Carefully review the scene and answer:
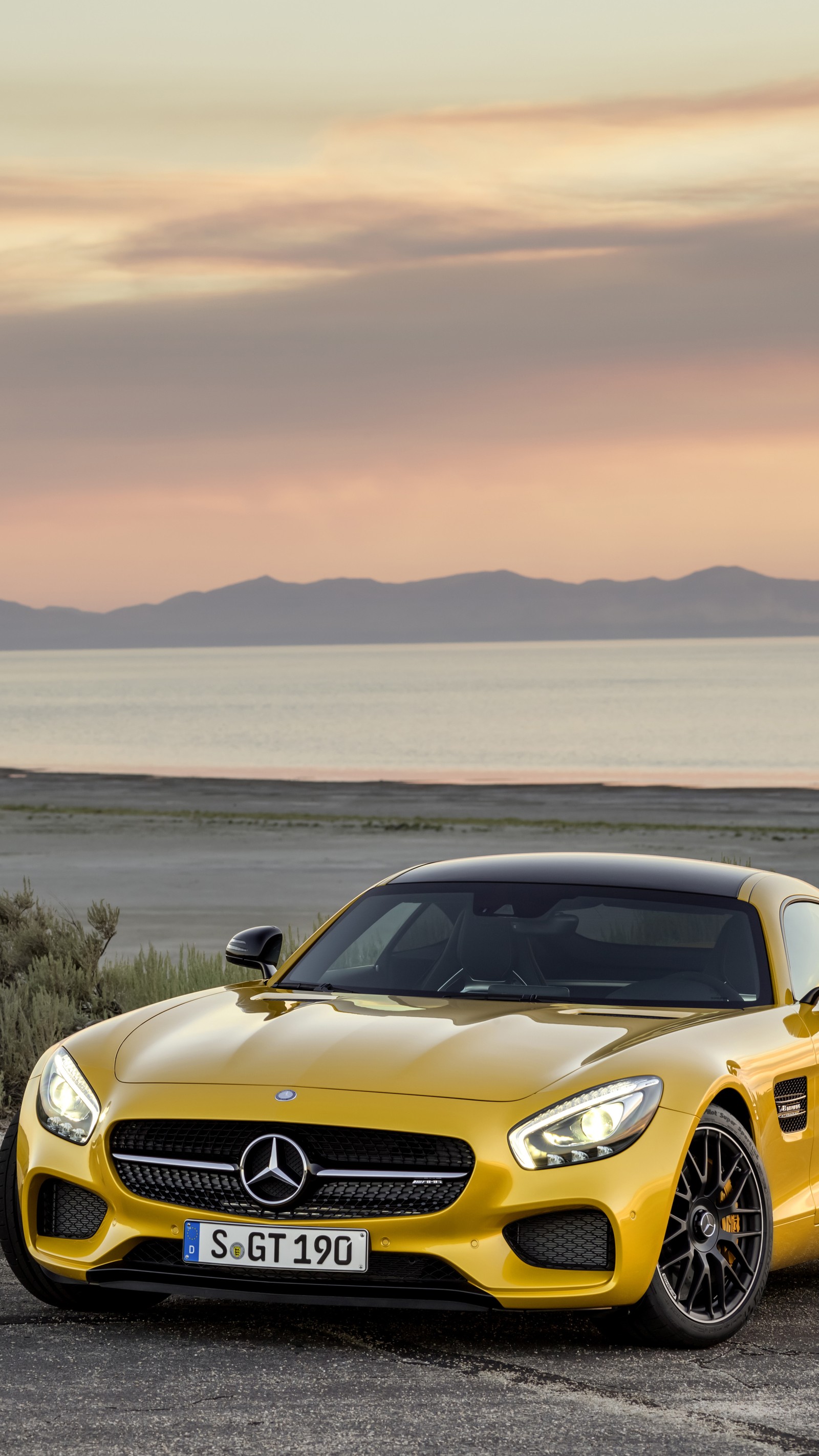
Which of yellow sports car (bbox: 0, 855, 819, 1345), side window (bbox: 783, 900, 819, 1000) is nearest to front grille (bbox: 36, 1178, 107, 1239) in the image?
yellow sports car (bbox: 0, 855, 819, 1345)

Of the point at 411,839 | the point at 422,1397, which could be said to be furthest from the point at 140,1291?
the point at 411,839

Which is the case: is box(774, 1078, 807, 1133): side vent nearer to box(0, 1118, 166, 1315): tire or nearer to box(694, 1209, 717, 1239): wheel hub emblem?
box(694, 1209, 717, 1239): wheel hub emblem

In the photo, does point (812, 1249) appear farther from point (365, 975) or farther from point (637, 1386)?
point (365, 975)

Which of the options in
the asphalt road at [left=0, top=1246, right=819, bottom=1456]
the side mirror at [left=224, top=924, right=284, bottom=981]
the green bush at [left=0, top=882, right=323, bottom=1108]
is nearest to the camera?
the asphalt road at [left=0, top=1246, right=819, bottom=1456]

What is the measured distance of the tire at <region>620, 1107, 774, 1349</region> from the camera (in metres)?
5.81

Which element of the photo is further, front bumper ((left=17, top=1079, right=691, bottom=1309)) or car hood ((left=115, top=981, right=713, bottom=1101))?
car hood ((left=115, top=981, right=713, bottom=1101))

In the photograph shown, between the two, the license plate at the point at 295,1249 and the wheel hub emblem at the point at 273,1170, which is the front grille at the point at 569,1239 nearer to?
the license plate at the point at 295,1249

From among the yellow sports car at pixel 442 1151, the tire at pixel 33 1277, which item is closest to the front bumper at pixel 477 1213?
the yellow sports car at pixel 442 1151

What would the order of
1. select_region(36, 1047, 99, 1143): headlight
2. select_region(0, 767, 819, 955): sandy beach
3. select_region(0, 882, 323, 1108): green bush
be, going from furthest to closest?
select_region(0, 767, 819, 955): sandy beach → select_region(0, 882, 323, 1108): green bush → select_region(36, 1047, 99, 1143): headlight

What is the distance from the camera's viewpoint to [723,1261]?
5.98 m

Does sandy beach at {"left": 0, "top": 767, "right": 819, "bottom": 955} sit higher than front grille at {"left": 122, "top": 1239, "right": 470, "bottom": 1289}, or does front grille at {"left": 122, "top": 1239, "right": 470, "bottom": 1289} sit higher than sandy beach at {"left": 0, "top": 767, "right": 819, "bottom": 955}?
front grille at {"left": 122, "top": 1239, "right": 470, "bottom": 1289}

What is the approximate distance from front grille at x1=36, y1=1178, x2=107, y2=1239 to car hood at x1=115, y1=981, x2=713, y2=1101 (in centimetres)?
37

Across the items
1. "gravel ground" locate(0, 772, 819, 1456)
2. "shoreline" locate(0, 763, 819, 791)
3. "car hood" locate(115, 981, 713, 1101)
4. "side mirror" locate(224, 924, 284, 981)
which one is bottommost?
"shoreline" locate(0, 763, 819, 791)

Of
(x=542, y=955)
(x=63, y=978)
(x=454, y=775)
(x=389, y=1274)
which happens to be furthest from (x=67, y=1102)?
(x=454, y=775)
